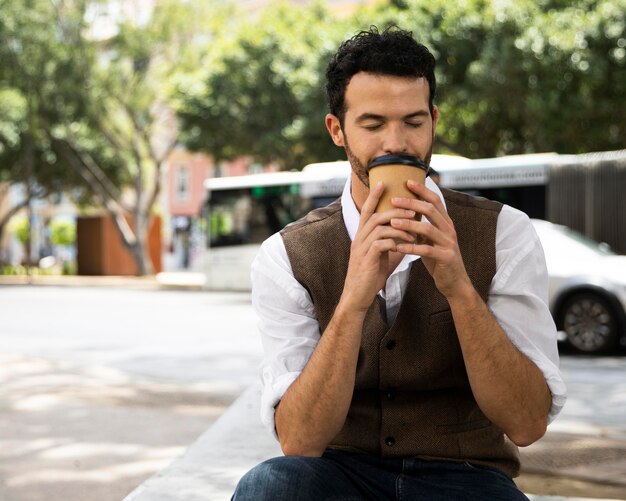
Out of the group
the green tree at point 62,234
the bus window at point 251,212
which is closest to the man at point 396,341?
the bus window at point 251,212

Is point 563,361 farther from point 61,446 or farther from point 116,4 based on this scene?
point 116,4

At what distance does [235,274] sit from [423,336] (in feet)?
71.3

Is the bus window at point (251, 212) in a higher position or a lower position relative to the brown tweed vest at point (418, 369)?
lower

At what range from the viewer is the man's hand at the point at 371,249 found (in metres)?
1.93

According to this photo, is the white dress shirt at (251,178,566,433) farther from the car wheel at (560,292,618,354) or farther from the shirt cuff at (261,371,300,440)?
the car wheel at (560,292,618,354)

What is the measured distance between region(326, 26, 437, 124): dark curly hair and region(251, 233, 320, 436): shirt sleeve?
1.32 ft

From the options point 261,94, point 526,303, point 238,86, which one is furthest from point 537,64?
point 526,303

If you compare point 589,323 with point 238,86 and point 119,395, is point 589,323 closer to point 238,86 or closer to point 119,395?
point 119,395

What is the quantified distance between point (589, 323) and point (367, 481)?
9176mm

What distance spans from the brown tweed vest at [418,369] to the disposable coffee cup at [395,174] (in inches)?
11.8

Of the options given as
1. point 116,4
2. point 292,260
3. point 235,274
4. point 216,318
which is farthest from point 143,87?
point 292,260

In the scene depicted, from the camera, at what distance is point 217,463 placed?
15.8ft

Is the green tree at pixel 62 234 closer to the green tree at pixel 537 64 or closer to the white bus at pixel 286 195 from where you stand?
the white bus at pixel 286 195

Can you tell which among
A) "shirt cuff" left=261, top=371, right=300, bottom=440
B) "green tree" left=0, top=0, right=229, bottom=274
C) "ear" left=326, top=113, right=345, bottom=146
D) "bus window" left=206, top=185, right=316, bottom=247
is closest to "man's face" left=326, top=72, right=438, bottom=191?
"ear" left=326, top=113, right=345, bottom=146
